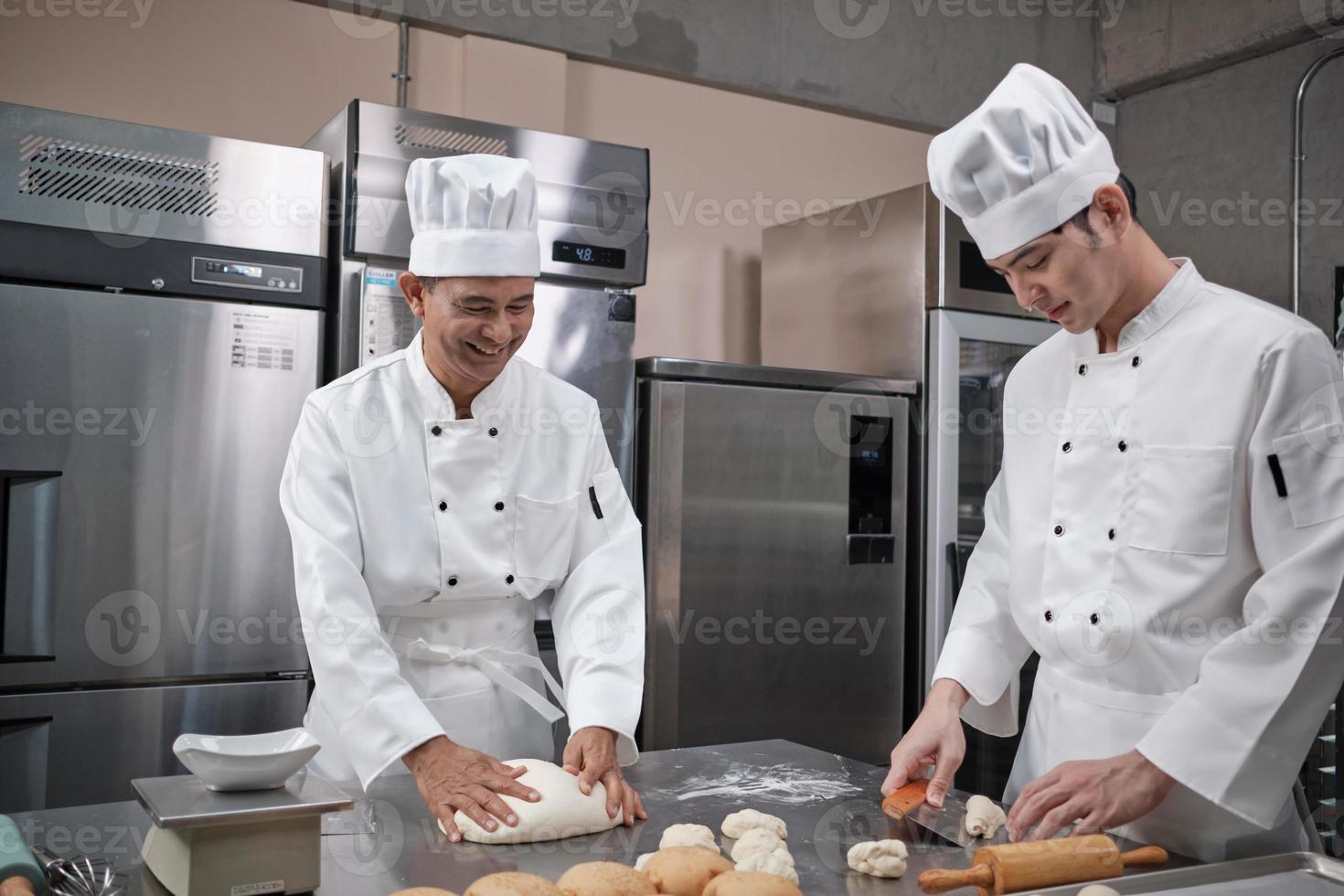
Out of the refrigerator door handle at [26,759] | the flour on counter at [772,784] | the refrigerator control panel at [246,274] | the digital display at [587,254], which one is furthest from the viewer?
the digital display at [587,254]

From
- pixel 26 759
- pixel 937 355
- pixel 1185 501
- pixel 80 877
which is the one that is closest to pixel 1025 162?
pixel 1185 501

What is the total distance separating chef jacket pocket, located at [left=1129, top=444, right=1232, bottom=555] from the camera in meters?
1.55

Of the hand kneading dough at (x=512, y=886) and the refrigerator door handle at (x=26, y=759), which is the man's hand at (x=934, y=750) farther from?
the refrigerator door handle at (x=26, y=759)

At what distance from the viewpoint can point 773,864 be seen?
4.25ft

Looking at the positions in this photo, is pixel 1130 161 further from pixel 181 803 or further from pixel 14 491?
pixel 181 803

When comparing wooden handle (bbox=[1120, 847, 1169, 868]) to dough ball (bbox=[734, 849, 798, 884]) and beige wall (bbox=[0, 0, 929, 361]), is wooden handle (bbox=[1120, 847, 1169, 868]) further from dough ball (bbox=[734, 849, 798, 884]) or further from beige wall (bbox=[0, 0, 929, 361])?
beige wall (bbox=[0, 0, 929, 361])

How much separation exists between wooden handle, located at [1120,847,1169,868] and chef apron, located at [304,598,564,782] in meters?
0.86

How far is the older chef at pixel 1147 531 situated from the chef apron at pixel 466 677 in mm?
653

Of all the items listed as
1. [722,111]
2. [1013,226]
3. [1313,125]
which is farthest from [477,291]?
[1313,125]

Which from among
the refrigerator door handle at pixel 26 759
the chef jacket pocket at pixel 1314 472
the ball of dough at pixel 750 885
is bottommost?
the refrigerator door handle at pixel 26 759

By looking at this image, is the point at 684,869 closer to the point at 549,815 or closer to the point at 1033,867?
the point at 549,815

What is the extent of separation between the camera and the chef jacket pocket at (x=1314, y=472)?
148cm

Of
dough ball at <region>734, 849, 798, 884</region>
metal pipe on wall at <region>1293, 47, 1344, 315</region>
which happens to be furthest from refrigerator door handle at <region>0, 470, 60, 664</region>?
metal pipe on wall at <region>1293, 47, 1344, 315</region>

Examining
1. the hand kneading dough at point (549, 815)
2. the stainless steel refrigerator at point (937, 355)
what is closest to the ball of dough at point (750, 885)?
the hand kneading dough at point (549, 815)
